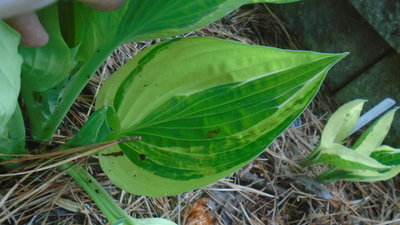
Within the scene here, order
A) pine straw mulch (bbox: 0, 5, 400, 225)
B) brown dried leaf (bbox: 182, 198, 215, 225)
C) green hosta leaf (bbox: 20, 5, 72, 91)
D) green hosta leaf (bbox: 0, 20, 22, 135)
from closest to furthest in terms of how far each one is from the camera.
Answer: green hosta leaf (bbox: 0, 20, 22, 135) → green hosta leaf (bbox: 20, 5, 72, 91) → pine straw mulch (bbox: 0, 5, 400, 225) → brown dried leaf (bbox: 182, 198, 215, 225)

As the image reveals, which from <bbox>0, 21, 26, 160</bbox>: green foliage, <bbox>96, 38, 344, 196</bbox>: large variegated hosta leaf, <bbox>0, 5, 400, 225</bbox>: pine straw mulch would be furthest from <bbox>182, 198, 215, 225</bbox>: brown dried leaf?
<bbox>0, 21, 26, 160</bbox>: green foliage

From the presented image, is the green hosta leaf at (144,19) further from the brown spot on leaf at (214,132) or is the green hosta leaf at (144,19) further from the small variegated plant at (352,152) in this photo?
the small variegated plant at (352,152)

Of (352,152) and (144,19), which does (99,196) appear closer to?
(144,19)

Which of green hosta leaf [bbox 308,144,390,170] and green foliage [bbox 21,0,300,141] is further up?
green foliage [bbox 21,0,300,141]

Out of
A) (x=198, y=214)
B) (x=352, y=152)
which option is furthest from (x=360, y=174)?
(x=198, y=214)

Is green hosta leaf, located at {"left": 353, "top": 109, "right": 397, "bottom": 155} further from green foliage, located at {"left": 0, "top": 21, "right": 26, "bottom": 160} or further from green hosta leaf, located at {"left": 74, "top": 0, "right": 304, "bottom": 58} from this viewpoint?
green foliage, located at {"left": 0, "top": 21, "right": 26, "bottom": 160}

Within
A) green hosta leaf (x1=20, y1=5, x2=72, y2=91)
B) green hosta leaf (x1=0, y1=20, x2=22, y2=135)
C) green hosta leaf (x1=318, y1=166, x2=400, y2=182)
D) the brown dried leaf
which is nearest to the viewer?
green hosta leaf (x1=0, y1=20, x2=22, y2=135)

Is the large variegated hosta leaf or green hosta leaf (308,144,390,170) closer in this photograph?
the large variegated hosta leaf

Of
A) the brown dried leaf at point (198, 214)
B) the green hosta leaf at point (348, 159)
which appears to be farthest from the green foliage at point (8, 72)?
the green hosta leaf at point (348, 159)
